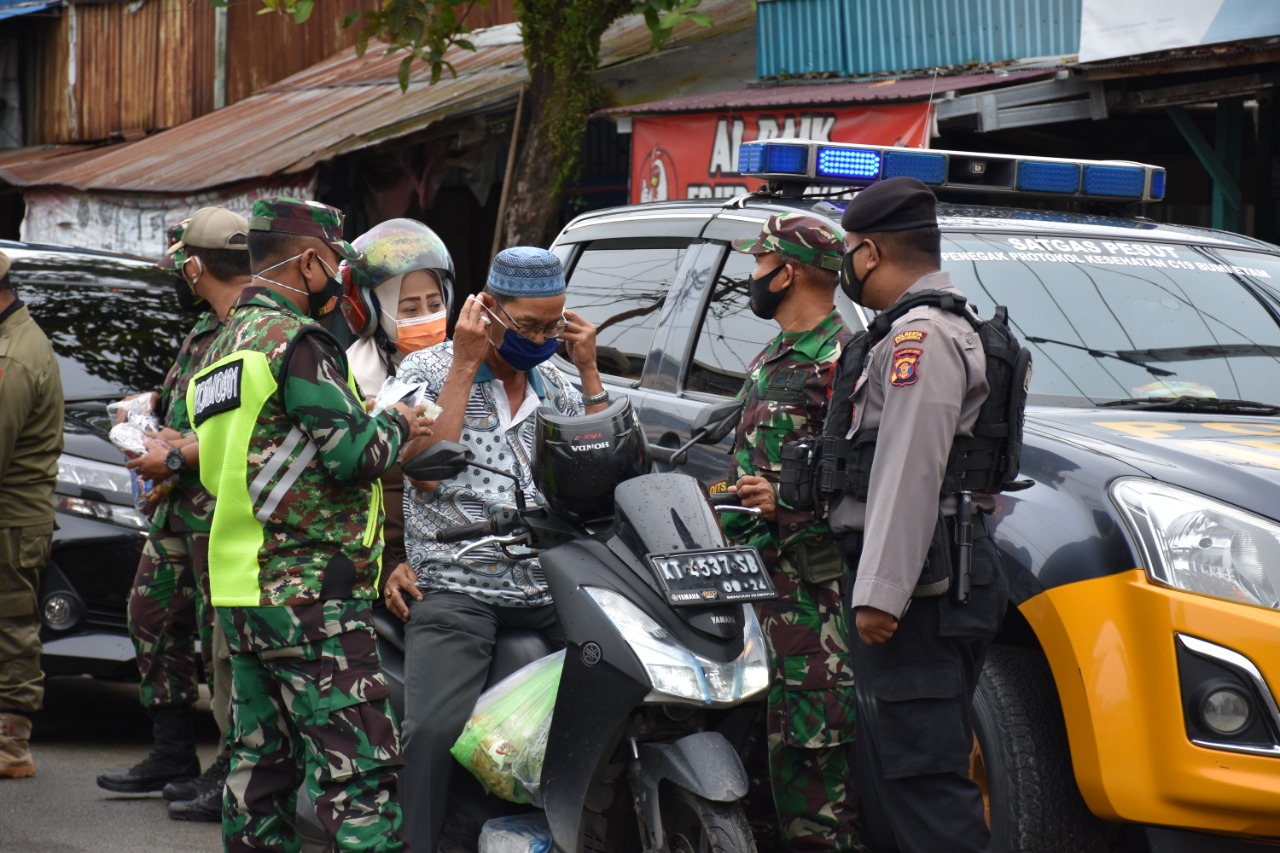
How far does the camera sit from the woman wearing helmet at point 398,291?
4551mm

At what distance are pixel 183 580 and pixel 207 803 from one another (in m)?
0.75

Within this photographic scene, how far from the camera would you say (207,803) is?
5195 mm

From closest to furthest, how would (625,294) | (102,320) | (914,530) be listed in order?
1. (914,530)
2. (625,294)
3. (102,320)

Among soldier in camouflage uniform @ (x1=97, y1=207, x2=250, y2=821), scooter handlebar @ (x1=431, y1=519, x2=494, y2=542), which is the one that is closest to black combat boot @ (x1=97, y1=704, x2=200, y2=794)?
soldier in camouflage uniform @ (x1=97, y1=207, x2=250, y2=821)

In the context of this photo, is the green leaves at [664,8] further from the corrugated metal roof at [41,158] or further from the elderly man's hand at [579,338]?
the corrugated metal roof at [41,158]

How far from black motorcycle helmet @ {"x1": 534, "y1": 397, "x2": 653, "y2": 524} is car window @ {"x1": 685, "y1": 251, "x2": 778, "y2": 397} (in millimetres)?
1276

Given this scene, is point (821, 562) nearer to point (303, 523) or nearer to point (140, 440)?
point (303, 523)

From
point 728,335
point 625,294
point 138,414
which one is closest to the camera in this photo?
point 728,335

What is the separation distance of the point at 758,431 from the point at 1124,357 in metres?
1.16

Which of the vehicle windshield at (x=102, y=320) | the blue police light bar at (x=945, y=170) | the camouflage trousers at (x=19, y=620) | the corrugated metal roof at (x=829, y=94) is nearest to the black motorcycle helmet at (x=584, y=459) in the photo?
the blue police light bar at (x=945, y=170)

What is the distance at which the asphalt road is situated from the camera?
490 cm

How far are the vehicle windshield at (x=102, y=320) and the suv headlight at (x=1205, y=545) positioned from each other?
4.48m

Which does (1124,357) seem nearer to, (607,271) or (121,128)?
(607,271)

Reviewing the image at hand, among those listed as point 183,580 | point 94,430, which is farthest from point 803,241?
point 94,430
